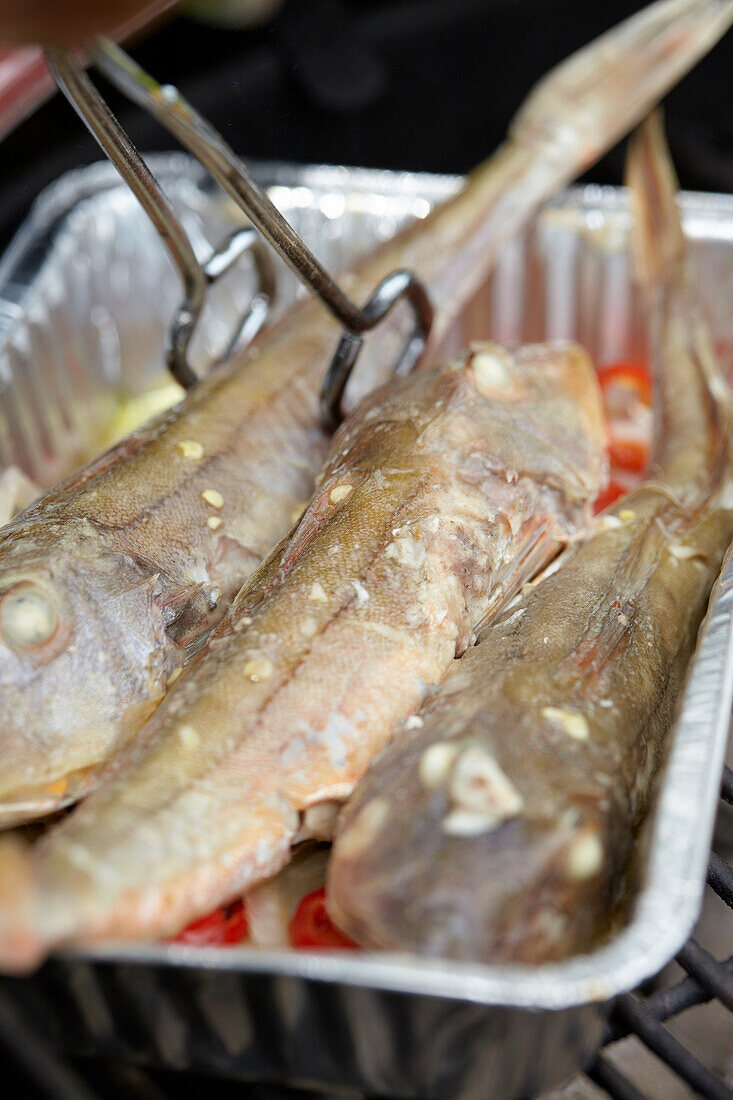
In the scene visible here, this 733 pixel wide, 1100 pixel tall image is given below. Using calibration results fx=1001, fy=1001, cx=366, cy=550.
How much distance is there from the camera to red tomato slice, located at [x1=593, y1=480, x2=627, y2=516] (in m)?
2.16

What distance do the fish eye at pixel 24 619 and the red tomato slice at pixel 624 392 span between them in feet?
5.40

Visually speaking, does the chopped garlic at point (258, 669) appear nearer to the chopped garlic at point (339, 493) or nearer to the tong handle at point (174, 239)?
the chopped garlic at point (339, 493)

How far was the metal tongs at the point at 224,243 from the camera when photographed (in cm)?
156

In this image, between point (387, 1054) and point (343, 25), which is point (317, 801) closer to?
point (387, 1054)

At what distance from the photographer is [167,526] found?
5.11 feet

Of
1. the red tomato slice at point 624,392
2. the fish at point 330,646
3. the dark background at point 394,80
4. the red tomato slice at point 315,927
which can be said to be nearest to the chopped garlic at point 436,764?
the fish at point 330,646

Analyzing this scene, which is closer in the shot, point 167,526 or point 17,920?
point 17,920

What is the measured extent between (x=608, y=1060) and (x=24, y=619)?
3.11ft

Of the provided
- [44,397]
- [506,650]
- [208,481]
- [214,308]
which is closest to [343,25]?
[214,308]

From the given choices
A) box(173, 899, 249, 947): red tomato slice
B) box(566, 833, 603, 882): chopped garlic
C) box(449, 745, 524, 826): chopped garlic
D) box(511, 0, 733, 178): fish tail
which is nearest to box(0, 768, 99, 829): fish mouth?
box(173, 899, 249, 947): red tomato slice

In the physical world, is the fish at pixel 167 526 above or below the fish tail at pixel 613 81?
above

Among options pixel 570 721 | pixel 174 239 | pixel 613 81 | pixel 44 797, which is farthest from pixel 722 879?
pixel 613 81

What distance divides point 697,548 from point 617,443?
0.86m

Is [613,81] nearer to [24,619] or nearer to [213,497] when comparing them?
[213,497]
